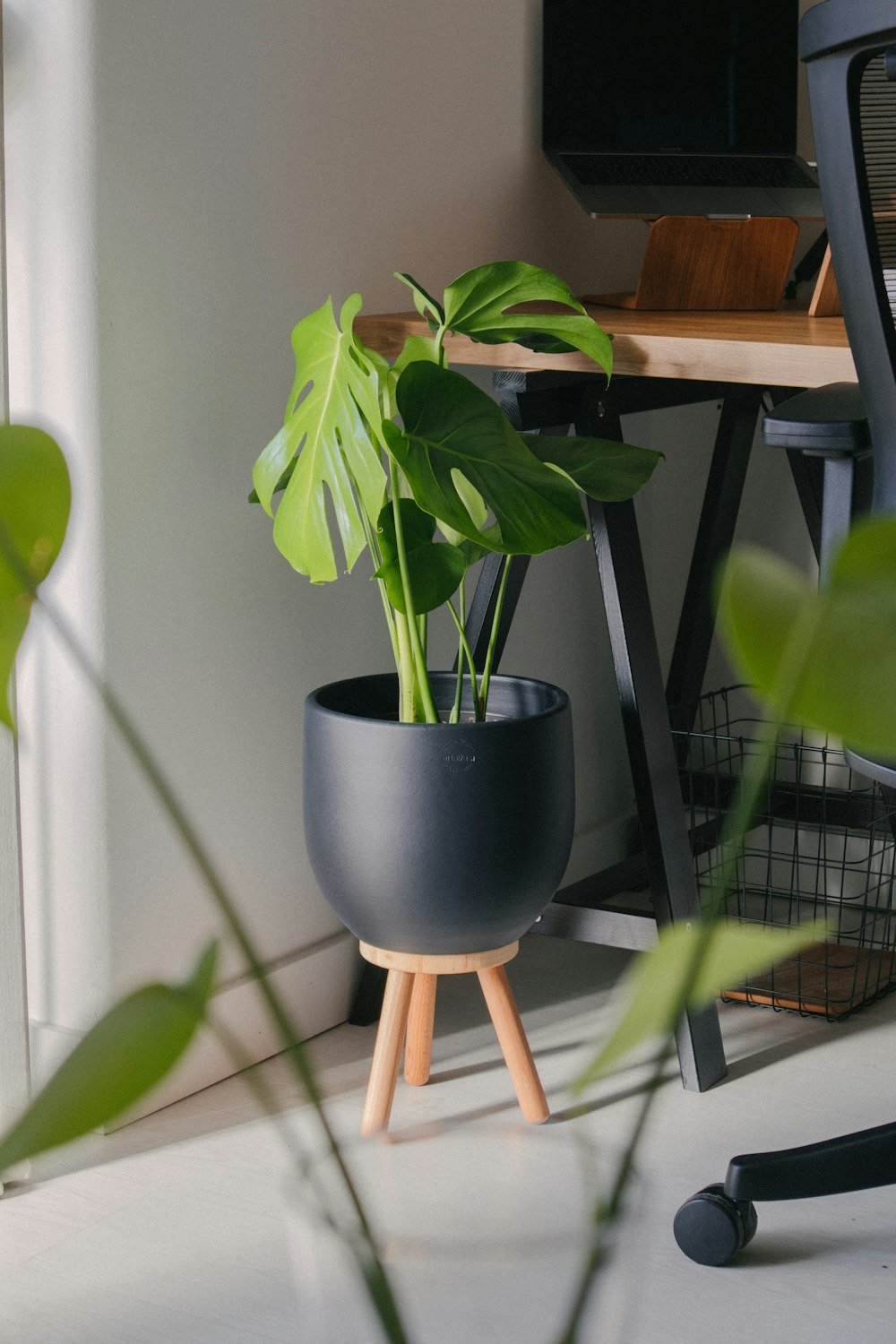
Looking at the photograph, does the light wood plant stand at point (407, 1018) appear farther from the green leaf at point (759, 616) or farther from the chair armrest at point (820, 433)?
the green leaf at point (759, 616)

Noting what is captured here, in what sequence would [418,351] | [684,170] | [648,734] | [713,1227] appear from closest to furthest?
1. [713,1227]
2. [418,351]
3. [648,734]
4. [684,170]

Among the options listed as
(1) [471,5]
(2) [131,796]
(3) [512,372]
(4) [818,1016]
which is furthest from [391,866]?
(1) [471,5]

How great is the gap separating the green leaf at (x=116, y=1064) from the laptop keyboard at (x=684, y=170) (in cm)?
192

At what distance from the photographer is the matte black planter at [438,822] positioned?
139cm

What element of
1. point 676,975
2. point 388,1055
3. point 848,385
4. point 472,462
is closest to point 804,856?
point 388,1055

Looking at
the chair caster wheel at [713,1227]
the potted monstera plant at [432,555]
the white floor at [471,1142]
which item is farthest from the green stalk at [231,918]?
the chair caster wheel at [713,1227]

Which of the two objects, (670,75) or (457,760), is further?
(670,75)

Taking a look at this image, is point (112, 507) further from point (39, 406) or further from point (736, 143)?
point (736, 143)

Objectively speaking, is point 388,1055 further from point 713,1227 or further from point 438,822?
point 713,1227

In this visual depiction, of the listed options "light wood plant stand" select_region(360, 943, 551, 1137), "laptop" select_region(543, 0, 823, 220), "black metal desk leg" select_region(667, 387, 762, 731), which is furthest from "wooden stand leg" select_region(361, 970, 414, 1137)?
"laptop" select_region(543, 0, 823, 220)

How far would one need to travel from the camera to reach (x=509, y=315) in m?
1.35

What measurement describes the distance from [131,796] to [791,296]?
121 centimetres

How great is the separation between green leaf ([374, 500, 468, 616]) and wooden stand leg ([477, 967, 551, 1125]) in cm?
40

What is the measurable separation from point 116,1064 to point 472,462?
1.14 meters
